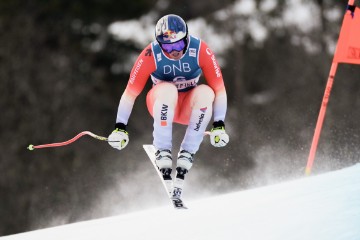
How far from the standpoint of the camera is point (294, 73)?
13055 millimetres

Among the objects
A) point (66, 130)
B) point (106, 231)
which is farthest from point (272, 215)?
point (66, 130)

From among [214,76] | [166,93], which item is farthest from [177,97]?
[214,76]

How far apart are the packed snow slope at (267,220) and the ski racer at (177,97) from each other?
0.34 meters

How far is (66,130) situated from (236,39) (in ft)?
14.4

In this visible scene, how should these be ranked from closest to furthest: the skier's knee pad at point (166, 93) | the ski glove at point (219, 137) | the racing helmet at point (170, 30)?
the racing helmet at point (170, 30)
the skier's knee pad at point (166, 93)
the ski glove at point (219, 137)

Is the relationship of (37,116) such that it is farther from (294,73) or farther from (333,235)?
→ (333,235)

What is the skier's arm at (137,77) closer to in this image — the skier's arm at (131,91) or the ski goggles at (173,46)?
the skier's arm at (131,91)

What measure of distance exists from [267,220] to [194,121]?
2.52 feet

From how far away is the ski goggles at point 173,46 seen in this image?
3283 millimetres

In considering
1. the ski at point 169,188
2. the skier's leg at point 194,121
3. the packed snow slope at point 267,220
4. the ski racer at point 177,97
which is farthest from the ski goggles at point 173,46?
the packed snow slope at point 267,220

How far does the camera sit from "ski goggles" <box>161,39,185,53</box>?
3.28 meters

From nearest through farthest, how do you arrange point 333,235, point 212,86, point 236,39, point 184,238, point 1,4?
point 333,235, point 184,238, point 212,86, point 1,4, point 236,39

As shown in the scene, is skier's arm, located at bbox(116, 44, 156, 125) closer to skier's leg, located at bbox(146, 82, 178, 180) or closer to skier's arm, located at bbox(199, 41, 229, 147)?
skier's leg, located at bbox(146, 82, 178, 180)

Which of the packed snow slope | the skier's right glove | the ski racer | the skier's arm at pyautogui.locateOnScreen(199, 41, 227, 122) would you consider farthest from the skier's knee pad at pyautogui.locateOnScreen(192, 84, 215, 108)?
the packed snow slope
